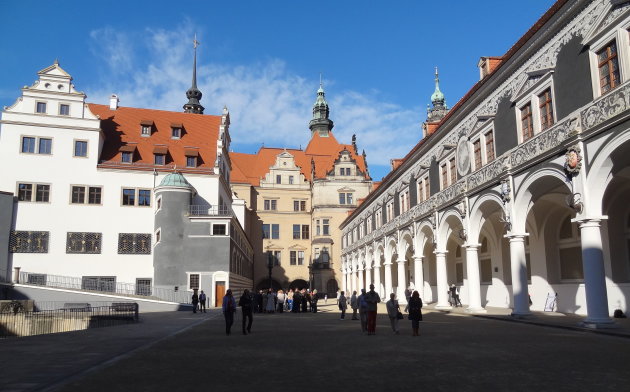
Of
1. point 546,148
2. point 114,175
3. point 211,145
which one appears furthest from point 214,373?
point 211,145

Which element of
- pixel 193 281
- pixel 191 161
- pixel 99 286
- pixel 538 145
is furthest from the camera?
pixel 191 161

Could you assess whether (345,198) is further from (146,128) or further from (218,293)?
(218,293)

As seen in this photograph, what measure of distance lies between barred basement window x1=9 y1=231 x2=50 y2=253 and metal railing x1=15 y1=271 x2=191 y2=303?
1.86m

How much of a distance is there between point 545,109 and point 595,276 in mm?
6146

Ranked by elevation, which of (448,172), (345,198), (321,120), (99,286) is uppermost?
(321,120)

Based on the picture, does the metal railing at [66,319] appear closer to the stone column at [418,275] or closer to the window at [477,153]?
the stone column at [418,275]

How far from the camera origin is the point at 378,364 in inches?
364

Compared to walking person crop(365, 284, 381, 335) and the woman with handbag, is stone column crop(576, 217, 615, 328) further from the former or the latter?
walking person crop(365, 284, 381, 335)

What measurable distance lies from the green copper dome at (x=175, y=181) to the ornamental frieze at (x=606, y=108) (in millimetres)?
30472

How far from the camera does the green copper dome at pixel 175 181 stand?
3903 centimetres

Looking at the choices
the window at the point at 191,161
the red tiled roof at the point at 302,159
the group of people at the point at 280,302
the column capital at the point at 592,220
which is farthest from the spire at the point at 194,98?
the column capital at the point at 592,220

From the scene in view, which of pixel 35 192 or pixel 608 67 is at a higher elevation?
pixel 35 192

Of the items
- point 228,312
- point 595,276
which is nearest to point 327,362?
point 228,312

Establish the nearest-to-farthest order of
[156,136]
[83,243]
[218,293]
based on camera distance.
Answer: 1. [218,293]
2. [83,243]
3. [156,136]
